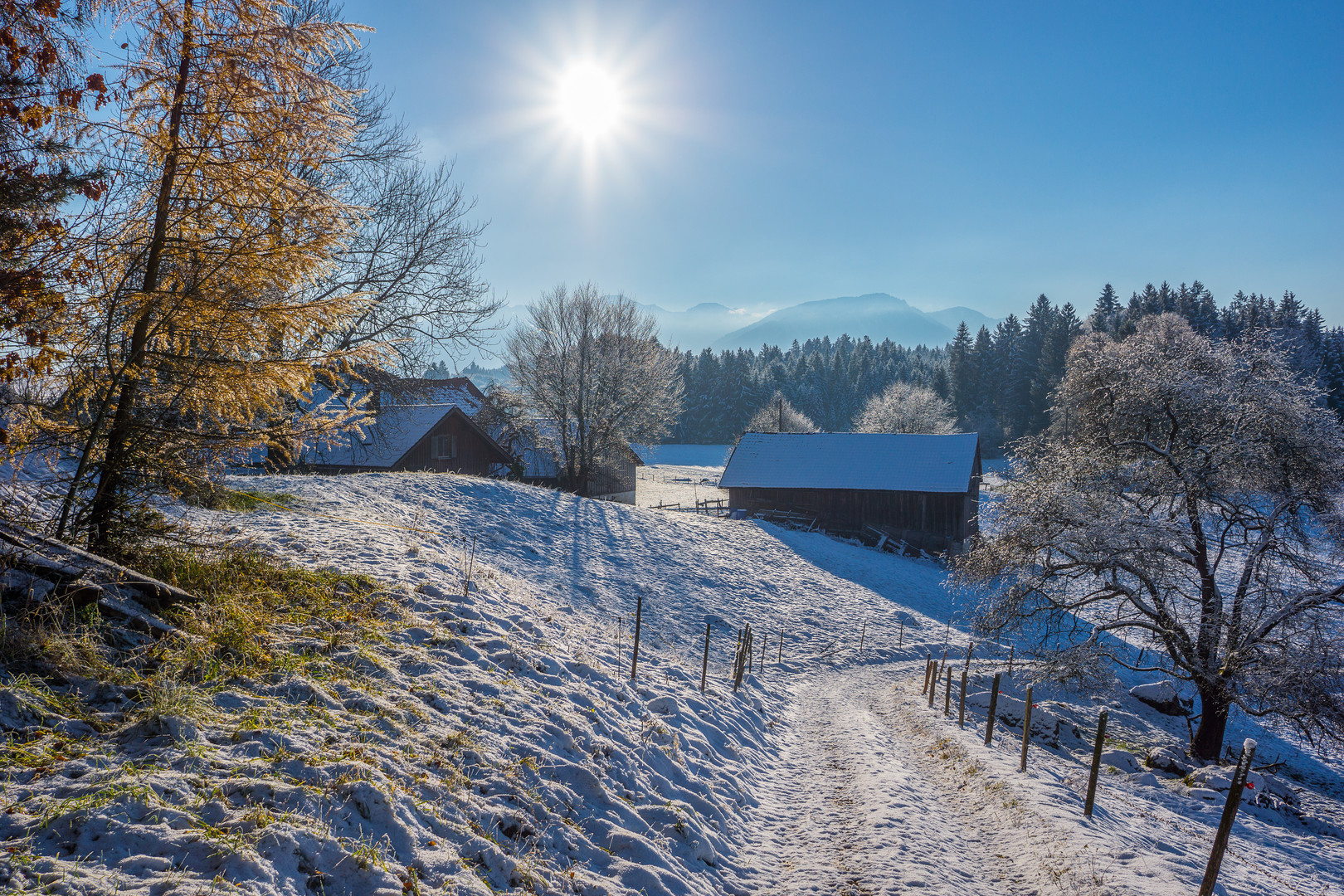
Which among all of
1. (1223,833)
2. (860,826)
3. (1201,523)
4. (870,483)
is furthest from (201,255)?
(870,483)

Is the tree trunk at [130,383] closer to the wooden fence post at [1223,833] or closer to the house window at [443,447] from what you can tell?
the wooden fence post at [1223,833]

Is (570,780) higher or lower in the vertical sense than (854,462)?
lower

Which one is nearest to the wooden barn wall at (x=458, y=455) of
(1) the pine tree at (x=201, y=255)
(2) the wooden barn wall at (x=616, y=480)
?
(2) the wooden barn wall at (x=616, y=480)

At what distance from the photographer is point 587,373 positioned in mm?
34031

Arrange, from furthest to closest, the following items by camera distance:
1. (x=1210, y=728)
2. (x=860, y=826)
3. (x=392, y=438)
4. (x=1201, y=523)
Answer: (x=392, y=438), (x=1201, y=523), (x=1210, y=728), (x=860, y=826)

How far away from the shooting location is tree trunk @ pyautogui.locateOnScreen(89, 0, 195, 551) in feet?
19.0

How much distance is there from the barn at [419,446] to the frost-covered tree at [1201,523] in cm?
1960

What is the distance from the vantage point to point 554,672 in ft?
25.7

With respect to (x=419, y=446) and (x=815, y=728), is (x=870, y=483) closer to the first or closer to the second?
(x=419, y=446)

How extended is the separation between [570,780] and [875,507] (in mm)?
33033

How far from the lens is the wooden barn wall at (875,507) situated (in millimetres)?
34469

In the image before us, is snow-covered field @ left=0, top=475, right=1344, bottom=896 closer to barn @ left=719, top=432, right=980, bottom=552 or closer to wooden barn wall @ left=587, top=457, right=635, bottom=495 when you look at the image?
barn @ left=719, top=432, right=980, bottom=552

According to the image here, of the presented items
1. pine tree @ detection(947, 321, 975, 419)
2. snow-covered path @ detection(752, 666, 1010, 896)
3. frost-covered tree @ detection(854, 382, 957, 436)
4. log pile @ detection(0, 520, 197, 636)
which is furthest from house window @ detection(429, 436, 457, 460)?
pine tree @ detection(947, 321, 975, 419)

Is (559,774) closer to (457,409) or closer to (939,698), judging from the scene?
(939,698)
